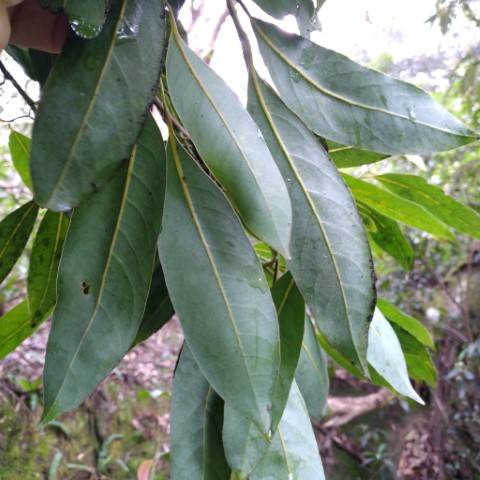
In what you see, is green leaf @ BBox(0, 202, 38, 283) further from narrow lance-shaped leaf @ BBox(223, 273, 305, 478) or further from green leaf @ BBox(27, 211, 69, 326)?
narrow lance-shaped leaf @ BBox(223, 273, 305, 478)

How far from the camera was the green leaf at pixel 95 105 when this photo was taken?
10.2 inches

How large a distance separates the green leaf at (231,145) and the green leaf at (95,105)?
4 cm

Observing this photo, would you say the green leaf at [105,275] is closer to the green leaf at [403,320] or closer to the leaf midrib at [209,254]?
the leaf midrib at [209,254]

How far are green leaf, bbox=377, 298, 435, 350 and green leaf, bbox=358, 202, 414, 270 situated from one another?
0.25 feet

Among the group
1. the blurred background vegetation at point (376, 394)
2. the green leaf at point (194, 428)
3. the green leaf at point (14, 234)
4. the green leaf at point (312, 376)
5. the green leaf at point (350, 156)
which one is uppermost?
the green leaf at point (14, 234)

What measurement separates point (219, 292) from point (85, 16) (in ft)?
0.65

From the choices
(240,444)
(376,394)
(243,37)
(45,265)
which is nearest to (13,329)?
(45,265)

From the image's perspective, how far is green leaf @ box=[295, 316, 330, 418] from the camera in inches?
20.7

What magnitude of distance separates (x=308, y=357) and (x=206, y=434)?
0.49 ft

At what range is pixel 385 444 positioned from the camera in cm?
231

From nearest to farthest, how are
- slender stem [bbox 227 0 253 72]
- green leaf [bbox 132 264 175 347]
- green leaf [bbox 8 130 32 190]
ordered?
slender stem [bbox 227 0 253 72]
green leaf [bbox 132 264 175 347]
green leaf [bbox 8 130 32 190]

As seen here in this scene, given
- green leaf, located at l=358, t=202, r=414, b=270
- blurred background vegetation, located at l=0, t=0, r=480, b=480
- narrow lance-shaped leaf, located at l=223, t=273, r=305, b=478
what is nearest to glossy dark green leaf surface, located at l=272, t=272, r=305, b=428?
narrow lance-shaped leaf, located at l=223, t=273, r=305, b=478

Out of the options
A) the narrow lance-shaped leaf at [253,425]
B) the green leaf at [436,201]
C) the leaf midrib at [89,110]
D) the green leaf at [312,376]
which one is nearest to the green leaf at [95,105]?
the leaf midrib at [89,110]

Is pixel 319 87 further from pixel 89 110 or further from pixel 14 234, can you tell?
pixel 14 234
